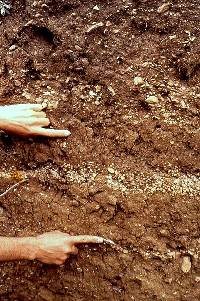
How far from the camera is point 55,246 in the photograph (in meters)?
1.84

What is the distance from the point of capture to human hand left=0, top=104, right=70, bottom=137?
198cm

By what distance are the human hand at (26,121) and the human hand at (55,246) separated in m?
0.43

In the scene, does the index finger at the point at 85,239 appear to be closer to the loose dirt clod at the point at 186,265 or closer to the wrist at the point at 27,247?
the wrist at the point at 27,247

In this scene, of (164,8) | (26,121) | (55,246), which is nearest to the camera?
(55,246)

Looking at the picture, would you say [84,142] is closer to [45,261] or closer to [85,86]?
[85,86]

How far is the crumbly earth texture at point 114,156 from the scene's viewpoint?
196 centimetres

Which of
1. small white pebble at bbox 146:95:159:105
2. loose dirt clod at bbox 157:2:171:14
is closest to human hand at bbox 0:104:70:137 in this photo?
small white pebble at bbox 146:95:159:105

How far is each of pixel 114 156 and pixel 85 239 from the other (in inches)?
15.0

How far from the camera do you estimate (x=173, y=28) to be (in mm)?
2111

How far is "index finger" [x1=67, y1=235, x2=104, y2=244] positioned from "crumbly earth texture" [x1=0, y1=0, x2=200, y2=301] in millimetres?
47

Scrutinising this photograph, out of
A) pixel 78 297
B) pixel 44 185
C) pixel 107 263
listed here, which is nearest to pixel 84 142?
pixel 44 185

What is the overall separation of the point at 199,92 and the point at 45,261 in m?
0.96

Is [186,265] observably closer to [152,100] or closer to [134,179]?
[134,179]

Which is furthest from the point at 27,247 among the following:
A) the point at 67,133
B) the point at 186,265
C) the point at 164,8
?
the point at 164,8
